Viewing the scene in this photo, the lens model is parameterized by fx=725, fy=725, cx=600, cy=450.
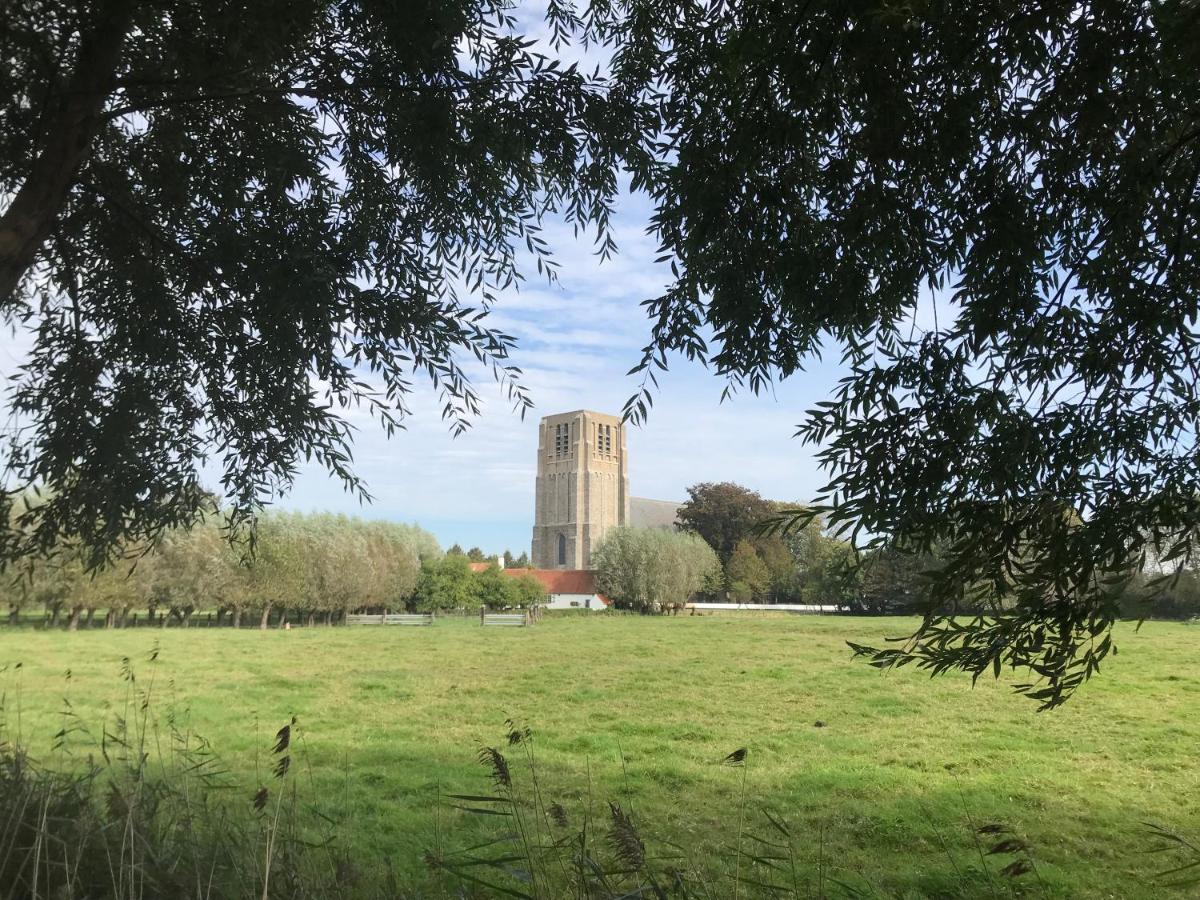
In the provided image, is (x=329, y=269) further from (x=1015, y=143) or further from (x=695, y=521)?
(x=695, y=521)

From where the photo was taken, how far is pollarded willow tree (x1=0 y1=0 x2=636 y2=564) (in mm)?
4684

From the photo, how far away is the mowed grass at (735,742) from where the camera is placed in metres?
7.33

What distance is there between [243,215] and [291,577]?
1417 inches

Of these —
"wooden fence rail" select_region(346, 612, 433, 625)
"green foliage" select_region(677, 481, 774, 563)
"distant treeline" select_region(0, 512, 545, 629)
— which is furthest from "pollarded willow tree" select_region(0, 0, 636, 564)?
"wooden fence rail" select_region(346, 612, 433, 625)

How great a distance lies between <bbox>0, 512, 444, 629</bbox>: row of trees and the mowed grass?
8.49 m

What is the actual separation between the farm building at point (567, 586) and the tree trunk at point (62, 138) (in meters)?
55.1

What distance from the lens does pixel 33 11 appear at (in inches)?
163

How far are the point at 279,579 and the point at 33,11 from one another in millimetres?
36169

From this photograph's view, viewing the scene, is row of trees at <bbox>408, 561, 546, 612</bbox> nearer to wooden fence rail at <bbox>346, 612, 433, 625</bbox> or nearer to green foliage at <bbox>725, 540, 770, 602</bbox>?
wooden fence rail at <bbox>346, 612, 433, 625</bbox>

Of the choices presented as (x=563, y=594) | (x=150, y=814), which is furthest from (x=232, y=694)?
(x=563, y=594)

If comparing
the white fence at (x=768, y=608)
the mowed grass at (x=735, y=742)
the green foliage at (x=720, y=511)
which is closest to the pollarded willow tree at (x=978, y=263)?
the mowed grass at (x=735, y=742)

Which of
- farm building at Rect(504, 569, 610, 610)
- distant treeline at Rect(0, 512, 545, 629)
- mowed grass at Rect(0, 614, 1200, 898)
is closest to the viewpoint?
mowed grass at Rect(0, 614, 1200, 898)

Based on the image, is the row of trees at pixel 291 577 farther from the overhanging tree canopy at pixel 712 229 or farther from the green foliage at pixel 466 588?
the overhanging tree canopy at pixel 712 229

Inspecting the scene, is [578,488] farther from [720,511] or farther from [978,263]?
[978,263]
